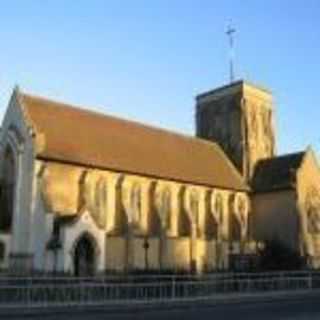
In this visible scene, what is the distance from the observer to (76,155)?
4016 cm

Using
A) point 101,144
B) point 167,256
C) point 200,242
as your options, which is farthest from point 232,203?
point 101,144

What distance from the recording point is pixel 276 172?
54.3 metres

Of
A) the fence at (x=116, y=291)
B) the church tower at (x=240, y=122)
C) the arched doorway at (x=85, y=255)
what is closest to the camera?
the fence at (x=116, y=291)

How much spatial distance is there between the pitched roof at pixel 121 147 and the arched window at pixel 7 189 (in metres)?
3.09

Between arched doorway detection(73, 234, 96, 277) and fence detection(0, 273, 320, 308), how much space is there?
31.9 ft

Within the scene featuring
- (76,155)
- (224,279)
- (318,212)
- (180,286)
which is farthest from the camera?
(318,212)

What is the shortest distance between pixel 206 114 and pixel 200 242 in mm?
18658

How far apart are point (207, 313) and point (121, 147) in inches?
947

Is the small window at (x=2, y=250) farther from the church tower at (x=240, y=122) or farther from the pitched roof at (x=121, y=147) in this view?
the church tower at (x=240, y=122)

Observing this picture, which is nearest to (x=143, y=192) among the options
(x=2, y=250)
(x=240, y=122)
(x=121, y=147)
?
(x=121, y=147)

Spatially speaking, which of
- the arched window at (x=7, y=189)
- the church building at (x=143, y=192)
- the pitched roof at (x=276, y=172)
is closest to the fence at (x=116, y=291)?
the church building at (x=143, y=192)

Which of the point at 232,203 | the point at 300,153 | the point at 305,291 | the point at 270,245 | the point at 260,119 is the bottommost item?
the point at 305,291

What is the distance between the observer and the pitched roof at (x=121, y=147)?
40.7 meters

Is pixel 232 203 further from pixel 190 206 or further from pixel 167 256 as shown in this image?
pixel 167 256
